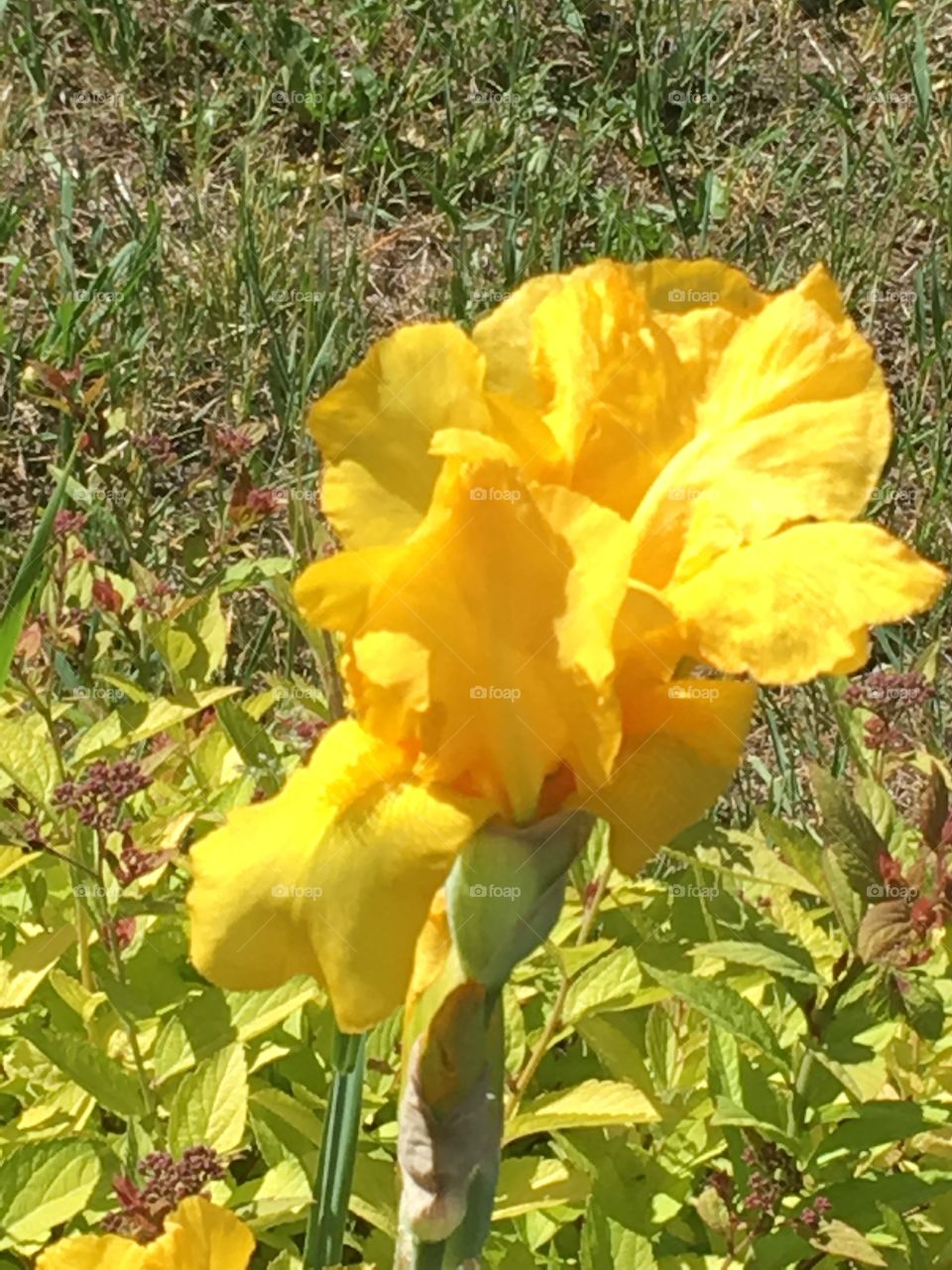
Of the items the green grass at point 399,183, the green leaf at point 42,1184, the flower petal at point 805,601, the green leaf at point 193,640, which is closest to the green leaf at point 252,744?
the green leaf at point 193,640

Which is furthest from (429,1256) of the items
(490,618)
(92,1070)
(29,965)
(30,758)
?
(30,758)

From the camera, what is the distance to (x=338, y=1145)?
1.04 meters

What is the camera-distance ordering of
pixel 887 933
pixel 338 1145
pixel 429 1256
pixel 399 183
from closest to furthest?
1. pixel 429 1256
2. pixel 338 1145
3. pixel 887 933
4. pixel 399 183

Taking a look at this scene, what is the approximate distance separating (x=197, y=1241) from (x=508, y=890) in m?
0.35

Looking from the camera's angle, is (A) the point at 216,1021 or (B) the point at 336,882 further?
(A) the point at 216,1021

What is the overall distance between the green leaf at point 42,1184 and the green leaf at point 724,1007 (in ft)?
1.47

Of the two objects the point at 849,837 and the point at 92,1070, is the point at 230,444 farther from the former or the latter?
the point at 849,837

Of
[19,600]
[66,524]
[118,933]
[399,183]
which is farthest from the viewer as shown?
[399,183]

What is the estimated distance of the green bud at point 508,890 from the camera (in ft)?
2.63

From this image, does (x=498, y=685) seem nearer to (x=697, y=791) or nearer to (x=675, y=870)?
(x=697, y=791)

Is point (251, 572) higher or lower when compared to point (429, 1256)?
lower

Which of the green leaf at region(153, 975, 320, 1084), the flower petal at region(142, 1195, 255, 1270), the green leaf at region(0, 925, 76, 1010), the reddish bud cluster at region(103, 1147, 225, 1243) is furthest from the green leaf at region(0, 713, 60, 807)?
the flower petal at region(142, 1195, 255, 1270)

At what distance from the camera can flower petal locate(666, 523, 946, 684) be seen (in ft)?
2.55

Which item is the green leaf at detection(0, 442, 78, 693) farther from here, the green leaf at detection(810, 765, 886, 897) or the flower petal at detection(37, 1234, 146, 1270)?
the green leaf at detection(810, 765, 886, 897)
